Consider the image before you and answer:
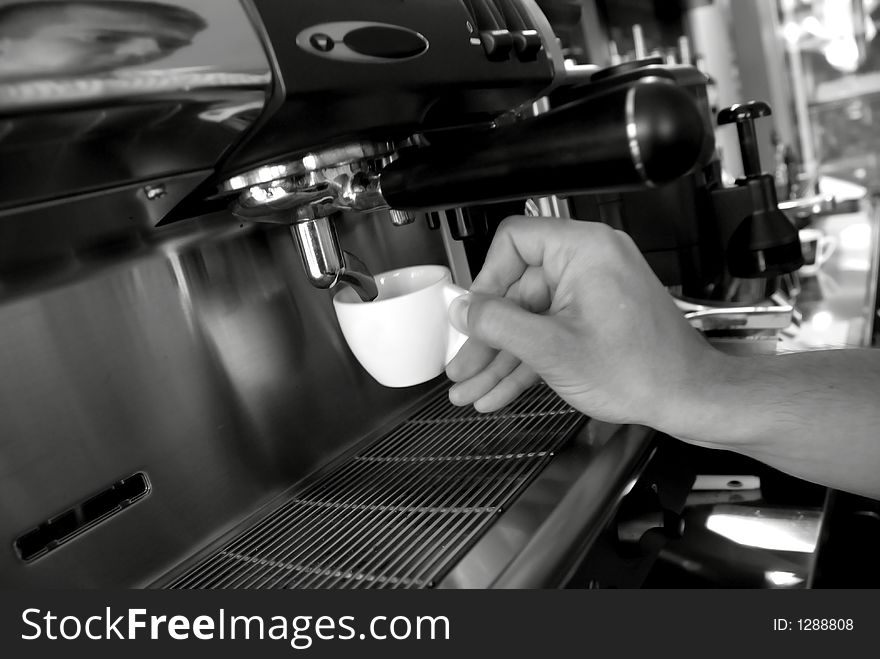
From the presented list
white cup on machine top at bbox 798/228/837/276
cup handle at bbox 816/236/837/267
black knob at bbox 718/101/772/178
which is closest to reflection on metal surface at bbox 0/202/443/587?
black knob at bbox 718/101/772/178

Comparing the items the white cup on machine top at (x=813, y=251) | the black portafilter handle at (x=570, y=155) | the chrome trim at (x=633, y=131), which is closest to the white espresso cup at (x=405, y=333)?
the black portafilter handle at (x=570, y=155)

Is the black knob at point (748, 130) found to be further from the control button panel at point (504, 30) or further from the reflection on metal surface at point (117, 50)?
the reflection on metal surface at point (117, 50)

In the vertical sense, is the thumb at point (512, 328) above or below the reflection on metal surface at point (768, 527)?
above

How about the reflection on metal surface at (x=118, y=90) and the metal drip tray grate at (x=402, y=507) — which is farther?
the metal drip tray grate at (x=402, y=507)

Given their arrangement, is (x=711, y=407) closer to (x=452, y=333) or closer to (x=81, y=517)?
(x=452, y=333)

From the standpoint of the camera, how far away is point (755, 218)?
0.75m

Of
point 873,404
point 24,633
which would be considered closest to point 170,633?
point 24,633

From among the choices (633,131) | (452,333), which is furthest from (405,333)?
(633,131)

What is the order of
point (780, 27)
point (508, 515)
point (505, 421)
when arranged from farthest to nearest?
point (780, 27)
point (505, 421)
point (508, 515)

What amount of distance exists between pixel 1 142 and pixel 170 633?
24cm

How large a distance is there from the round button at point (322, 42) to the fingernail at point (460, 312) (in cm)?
18

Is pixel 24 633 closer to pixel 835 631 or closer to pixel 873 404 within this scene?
pixel 835 631

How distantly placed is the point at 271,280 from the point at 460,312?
18cm

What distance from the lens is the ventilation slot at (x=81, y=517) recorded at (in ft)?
1.41
